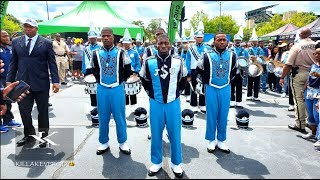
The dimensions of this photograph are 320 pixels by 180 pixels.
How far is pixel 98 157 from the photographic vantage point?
465cm

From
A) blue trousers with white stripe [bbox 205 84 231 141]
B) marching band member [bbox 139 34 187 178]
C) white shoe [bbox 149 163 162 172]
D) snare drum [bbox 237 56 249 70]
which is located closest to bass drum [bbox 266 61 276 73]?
snare drum [bbox 237 56 249 70]

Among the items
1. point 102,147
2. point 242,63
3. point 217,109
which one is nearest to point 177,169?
point 217,109

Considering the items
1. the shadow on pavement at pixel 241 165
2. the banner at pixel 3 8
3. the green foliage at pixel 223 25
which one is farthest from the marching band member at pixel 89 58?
the green foliage at pixel 223 25

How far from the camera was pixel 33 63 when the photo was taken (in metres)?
4.69

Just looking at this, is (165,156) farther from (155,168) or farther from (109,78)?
(109,78)

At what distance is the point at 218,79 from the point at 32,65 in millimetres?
3043

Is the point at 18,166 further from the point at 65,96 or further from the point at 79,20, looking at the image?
the point at 79,20

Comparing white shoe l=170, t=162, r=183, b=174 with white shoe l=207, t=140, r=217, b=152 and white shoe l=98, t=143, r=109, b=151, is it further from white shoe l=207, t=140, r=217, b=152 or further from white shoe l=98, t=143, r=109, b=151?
white shoe l=98, t=143, r=109, b=151

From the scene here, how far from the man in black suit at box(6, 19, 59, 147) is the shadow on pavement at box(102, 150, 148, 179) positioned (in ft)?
4.45

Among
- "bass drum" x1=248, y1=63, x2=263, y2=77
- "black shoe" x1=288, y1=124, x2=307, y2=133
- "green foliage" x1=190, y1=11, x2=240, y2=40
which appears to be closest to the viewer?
"black shoe" x1=288, y1=124, x2=307, y2=133

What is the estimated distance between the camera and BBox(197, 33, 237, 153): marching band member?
471 cm

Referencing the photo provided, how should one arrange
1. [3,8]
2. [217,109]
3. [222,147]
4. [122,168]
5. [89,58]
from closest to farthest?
[122,168] → [217,109] → [222,147] → [3,8] → [89,58]

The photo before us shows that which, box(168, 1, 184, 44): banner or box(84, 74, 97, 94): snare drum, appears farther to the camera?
box(168, 1, 184, 44): banner

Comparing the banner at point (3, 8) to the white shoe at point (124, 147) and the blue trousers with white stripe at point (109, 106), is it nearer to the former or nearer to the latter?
the blue trousers with white stripe at point (109, 106)
